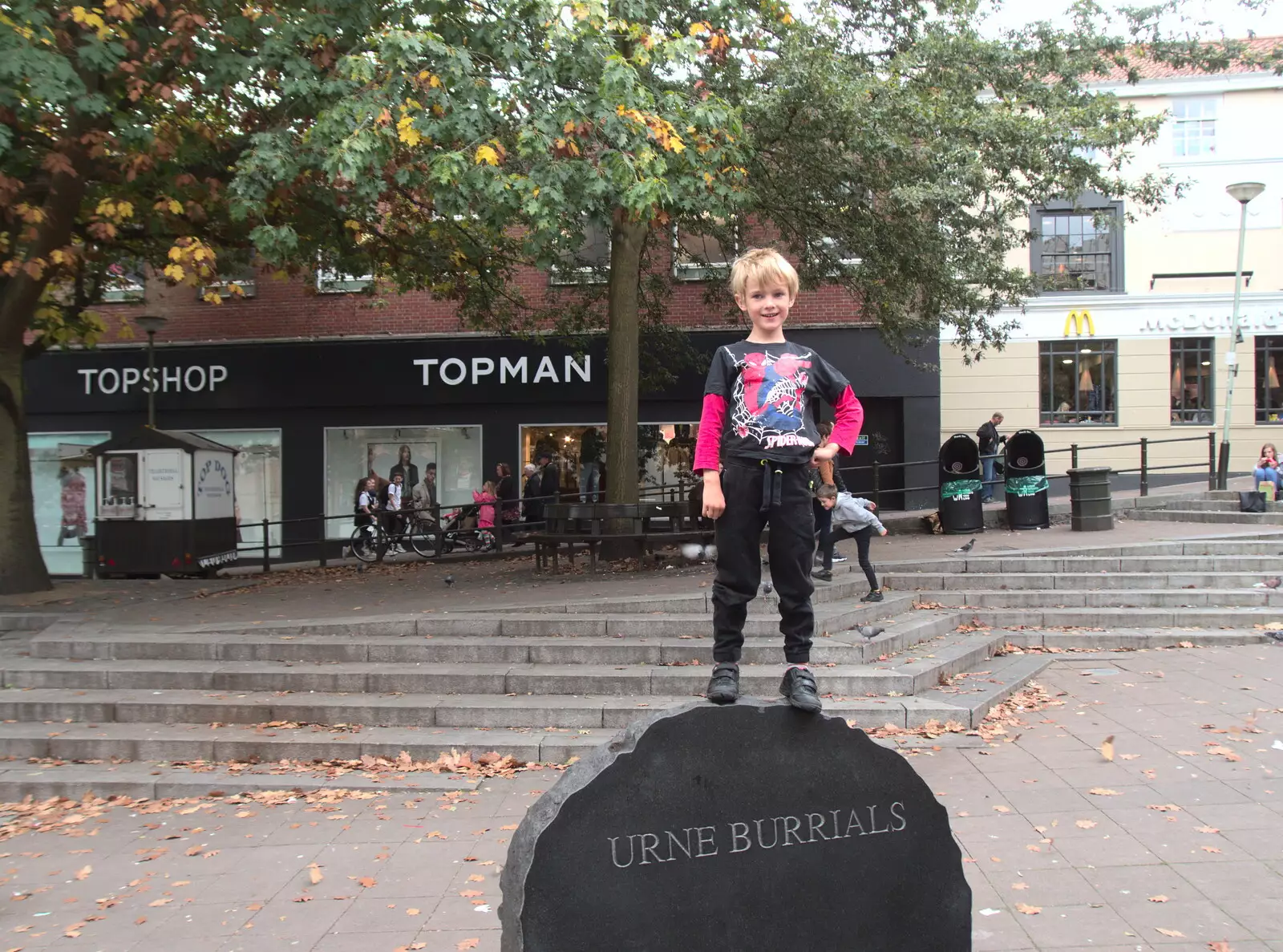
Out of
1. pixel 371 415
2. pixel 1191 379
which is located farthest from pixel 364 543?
pixel 1191 379

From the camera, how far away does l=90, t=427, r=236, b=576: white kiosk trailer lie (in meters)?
16.3

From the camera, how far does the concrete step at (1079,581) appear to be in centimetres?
1124

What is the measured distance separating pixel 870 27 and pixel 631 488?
680cm

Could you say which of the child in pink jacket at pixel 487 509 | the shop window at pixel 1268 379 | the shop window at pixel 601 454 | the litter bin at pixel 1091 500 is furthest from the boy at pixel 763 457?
the shop window at pixel 1268 379

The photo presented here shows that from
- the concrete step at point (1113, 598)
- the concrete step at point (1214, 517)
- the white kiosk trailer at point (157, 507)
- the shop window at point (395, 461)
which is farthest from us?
the shop window at point (395, 461)

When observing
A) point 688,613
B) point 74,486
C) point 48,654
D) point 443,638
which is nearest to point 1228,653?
point 688,613

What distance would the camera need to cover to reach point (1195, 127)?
2373 centimetres

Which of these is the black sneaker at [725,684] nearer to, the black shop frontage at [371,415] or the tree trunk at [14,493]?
the tree trunk at [14,493]

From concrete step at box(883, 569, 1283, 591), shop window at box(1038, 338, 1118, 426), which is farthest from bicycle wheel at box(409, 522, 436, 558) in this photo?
shop window at box(1038, 338, 1118, 426)

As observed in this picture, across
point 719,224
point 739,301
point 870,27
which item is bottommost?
point 739,301

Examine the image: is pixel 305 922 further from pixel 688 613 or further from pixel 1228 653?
pixel 1228 653

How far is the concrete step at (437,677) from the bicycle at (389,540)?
9576 millimetres

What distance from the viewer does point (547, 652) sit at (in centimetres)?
806

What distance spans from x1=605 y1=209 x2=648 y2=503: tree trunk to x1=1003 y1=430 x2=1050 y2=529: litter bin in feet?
20.5
